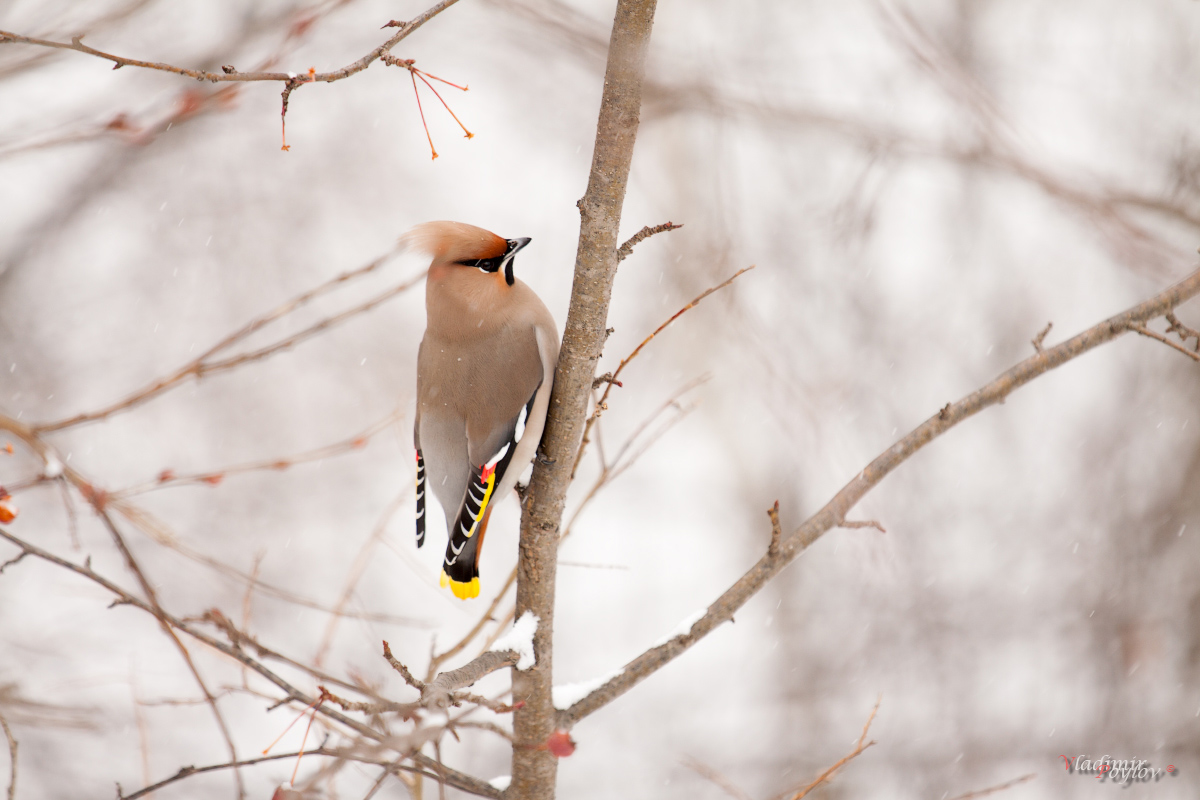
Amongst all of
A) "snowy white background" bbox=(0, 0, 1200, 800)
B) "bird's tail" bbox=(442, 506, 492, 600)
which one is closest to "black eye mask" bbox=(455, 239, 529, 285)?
"bird's tail" bbox=(442, 506, 492, 600)

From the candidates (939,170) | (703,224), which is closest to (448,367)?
(703,224)

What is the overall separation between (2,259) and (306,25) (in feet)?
12.3

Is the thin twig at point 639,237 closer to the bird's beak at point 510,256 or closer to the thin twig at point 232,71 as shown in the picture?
the thin twig at point 232,71

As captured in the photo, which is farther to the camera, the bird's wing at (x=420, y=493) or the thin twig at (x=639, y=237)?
the bird's wing at (x=420, y=493)

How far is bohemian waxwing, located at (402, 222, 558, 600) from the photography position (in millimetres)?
3121

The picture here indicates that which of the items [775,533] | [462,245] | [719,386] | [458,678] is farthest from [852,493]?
[719,386]

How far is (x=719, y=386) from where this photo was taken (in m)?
6.52

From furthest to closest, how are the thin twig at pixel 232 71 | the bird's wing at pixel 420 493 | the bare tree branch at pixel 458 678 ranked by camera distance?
the bird's wing at pixel 420 493 → the bare tree branch at pixel 458 678 → the thin twig at pixel 232 71

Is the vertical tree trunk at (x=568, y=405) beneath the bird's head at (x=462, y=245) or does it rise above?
beneath

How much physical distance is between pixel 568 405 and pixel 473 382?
956 mm

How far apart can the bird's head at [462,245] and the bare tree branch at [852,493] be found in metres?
1.40

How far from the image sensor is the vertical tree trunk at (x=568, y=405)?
6.60 feet

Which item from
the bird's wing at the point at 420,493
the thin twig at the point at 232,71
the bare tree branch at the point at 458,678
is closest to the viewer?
the thin twig at the point at 232,71

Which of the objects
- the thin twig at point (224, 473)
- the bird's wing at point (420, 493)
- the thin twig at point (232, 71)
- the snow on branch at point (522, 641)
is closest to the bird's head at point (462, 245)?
the thin twig at point (224, 473)
